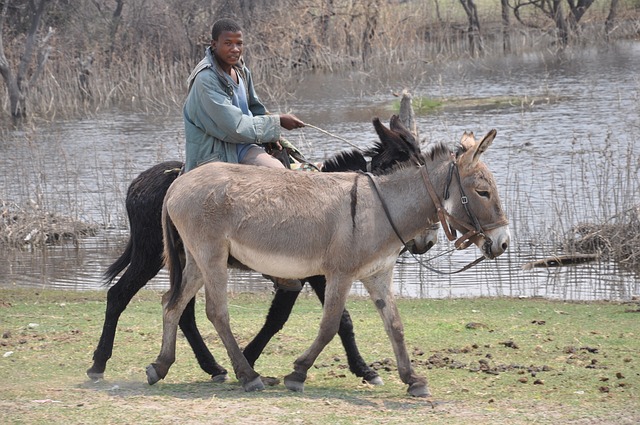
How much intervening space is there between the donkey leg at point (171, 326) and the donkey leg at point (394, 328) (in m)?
1.21

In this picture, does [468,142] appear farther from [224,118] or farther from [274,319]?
[274,319]

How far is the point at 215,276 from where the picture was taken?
6590mm

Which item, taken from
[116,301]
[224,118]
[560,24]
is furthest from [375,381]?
[560,24]

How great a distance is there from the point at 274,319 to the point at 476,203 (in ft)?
5.91

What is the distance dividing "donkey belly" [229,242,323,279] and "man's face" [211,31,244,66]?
4.63 feet

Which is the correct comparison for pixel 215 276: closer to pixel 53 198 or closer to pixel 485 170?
pixel 485 170

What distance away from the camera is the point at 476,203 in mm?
6578

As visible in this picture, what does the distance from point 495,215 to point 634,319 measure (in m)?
3.80

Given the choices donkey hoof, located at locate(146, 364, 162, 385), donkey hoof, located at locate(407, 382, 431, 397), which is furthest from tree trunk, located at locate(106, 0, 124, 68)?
donkey hoof, located at locate(407, 382, 431, 397)

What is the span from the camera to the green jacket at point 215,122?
275 inches

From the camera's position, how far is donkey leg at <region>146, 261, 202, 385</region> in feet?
22.6

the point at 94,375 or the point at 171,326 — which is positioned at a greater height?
the point at 171,326


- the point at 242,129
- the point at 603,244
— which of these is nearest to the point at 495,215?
the point at 242,129

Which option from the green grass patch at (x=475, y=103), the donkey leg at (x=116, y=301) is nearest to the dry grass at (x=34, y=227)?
the donkey leg at (x=116, y=301)
